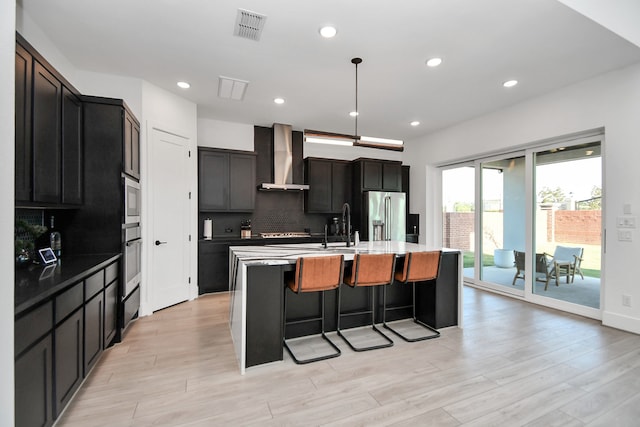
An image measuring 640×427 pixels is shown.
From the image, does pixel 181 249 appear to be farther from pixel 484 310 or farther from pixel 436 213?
pixel 436 213

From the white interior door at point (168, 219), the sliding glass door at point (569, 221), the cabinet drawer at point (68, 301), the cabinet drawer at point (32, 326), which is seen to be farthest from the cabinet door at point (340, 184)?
the cabinet drawer at point (32, 326)

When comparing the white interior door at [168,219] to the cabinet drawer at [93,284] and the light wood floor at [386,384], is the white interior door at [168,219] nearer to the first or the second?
the light wood floor at [386,384]

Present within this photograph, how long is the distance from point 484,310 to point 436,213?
265 centimetres

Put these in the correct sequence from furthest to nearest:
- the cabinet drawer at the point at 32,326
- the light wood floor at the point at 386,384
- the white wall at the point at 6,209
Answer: the light wood floor at the point at 386,384, the cabinet drawer at the point at 32,326, the white wall at the point at 6,209

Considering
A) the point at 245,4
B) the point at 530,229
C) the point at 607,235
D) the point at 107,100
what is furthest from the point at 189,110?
the point at 607,235

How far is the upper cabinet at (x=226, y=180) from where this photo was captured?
193 inches

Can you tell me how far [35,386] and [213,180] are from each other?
381 centimetres

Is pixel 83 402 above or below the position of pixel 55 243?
below

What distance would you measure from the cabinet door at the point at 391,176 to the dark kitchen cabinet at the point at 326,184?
28.8 inches

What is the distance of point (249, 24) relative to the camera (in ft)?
8.55

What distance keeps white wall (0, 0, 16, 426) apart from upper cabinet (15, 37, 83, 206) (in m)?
0.85

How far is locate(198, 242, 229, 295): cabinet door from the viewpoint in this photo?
188 inches

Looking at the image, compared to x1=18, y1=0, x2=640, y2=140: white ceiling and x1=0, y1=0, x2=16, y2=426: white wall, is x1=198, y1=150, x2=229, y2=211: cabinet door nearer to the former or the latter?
x1=18, y1=0, x2=640, y2=140: white ceiling

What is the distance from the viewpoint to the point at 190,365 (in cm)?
255
